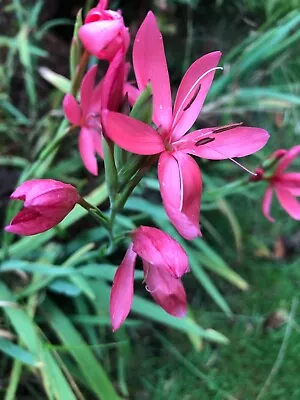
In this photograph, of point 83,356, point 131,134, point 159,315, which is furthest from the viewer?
point 159,315

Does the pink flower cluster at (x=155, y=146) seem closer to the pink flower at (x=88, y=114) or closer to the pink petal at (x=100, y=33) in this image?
the pink petal at (x=100, y=33)

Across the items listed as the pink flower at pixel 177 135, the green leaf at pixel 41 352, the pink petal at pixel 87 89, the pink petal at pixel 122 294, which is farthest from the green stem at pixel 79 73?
the green leaf at pixel 41 352

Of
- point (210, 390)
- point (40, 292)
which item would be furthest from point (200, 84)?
point (210, 390)

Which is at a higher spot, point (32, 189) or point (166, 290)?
point (32, 189)

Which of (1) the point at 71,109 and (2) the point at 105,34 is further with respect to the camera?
(1) the point at 71,109

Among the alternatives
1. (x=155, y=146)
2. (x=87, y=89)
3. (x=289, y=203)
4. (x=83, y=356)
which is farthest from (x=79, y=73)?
(x=83, y=356)

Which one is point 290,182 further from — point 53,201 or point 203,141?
point 53,201

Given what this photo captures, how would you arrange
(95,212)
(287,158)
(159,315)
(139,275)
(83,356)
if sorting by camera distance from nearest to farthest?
(95,212), (139,275), (287,158), (83,356), (159,315)

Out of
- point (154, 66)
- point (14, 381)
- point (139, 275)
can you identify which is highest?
point (154, 66)
